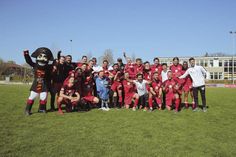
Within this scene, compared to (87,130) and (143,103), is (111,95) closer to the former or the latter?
(143,103)

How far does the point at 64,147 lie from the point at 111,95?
6253 mm

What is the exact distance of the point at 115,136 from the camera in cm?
525

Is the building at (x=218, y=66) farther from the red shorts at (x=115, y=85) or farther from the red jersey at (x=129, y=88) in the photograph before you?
the red shorts at (x=115, y=85)

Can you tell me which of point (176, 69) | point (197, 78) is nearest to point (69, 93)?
point (176, 69)

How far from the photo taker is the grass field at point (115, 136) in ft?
13.9

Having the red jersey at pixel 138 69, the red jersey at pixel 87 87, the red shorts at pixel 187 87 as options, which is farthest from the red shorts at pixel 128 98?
the red shorts at pixel 187 87

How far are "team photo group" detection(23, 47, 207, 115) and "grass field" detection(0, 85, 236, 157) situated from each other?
175 centimetres

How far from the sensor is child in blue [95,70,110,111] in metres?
9.73

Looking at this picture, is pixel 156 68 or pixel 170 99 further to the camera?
pixel 156 68

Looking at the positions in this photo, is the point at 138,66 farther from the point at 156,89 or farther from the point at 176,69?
the point at 176,69

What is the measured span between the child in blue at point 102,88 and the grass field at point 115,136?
7.60ft

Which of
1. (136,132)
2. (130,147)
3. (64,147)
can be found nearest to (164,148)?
(130,147)

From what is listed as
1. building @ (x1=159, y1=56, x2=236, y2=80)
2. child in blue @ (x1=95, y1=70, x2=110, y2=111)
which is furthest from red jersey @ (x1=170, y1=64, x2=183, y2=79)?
building @ (x1=159, y1=56, x2=236, y2=80)

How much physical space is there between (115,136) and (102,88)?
15.2 feet
